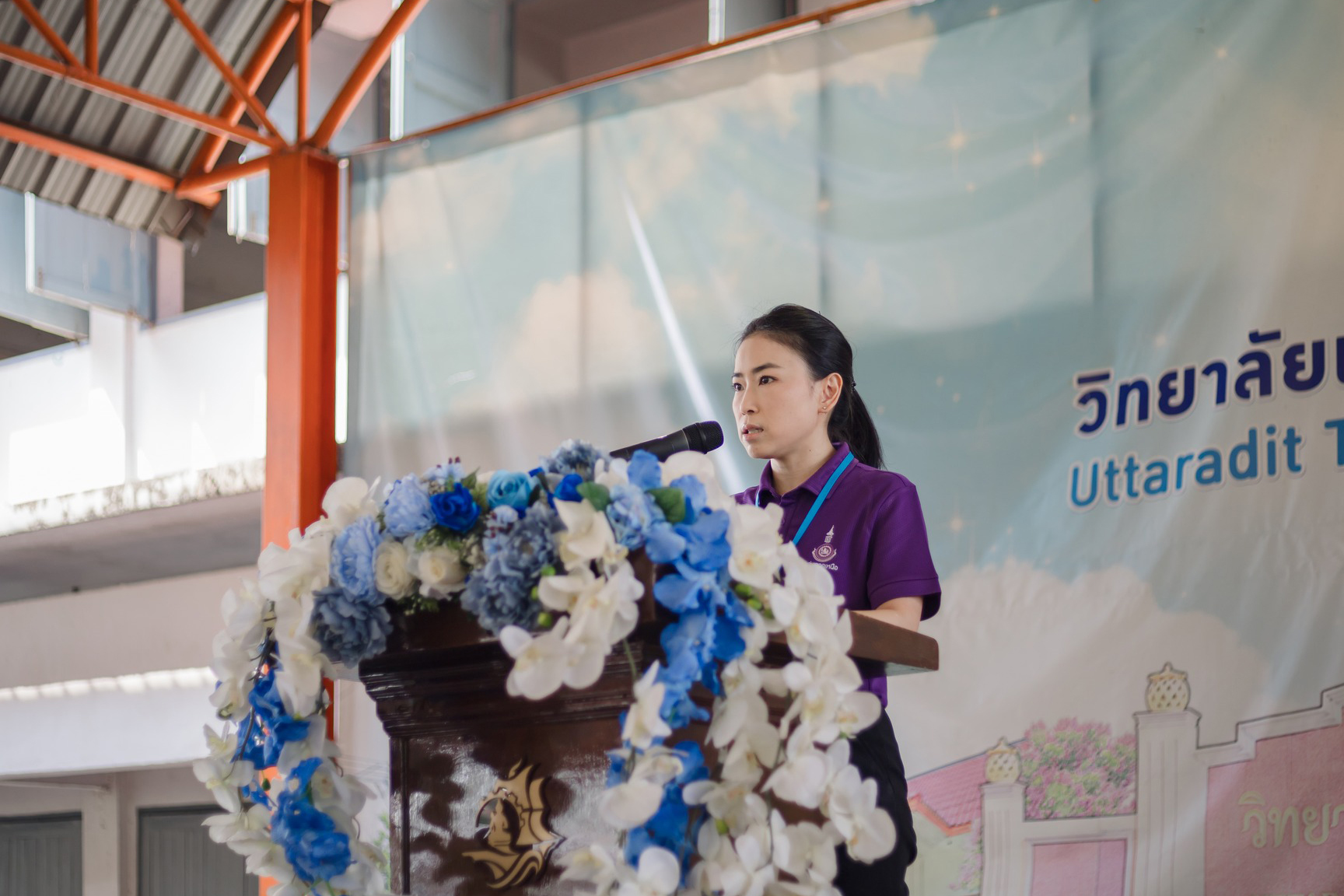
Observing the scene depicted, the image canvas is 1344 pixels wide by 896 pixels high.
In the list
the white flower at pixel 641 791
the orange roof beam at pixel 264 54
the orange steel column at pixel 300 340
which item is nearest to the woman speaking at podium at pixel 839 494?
the white flower at pixel 641 791

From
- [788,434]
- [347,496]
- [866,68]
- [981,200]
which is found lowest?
[347,496]

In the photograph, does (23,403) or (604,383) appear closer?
(604,383)

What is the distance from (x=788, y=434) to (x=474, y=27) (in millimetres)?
6003

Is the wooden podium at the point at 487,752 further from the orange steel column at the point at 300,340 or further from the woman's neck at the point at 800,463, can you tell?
the orange steel column at the point at 300,340

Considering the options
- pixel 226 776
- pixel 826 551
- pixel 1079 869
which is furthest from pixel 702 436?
pixel 1079 869

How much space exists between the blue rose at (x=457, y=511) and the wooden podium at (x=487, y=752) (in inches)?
3.2

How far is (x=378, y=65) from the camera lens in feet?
18.4

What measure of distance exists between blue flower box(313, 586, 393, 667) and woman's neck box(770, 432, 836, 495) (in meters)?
0.81

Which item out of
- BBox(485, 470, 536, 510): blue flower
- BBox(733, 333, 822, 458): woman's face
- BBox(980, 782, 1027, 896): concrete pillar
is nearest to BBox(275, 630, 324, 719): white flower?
BBox(485, 470, 536, 510): blue flower

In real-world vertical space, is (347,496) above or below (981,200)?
below

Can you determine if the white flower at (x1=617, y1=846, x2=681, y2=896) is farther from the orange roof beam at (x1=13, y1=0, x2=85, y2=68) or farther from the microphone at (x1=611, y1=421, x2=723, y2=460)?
the orange roof beam at (x1=13, y1=0, x2=85, y2=68)

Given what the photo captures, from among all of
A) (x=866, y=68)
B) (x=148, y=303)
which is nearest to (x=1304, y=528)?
(x=866, y=68)

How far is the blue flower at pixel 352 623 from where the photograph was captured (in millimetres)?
1396

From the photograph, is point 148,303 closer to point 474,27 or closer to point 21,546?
point 21,546
